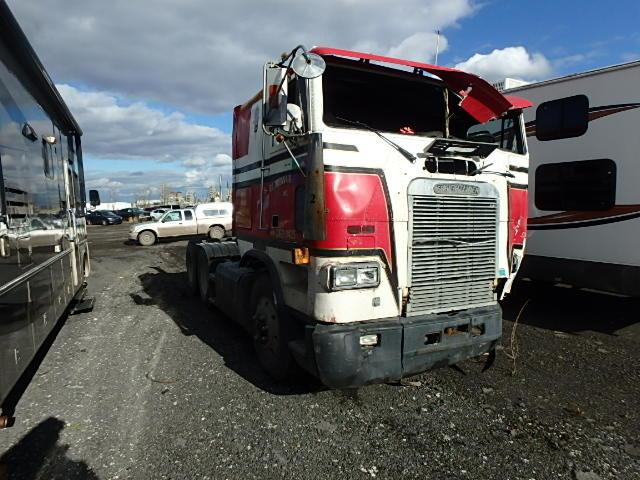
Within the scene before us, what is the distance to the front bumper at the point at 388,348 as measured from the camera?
11.1 ft

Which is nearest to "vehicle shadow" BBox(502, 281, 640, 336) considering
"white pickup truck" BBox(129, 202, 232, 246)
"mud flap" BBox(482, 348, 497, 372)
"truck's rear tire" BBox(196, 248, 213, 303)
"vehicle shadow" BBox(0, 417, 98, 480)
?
"mud flap" BBox(482, 348, 497, 372)

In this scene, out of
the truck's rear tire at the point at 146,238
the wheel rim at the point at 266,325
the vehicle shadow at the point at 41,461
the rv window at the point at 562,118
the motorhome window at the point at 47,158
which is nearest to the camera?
the vehicle shadow at the point at 41,461

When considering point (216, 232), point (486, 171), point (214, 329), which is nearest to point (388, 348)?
point (486, 171)

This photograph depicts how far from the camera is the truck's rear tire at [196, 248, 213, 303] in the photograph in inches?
279

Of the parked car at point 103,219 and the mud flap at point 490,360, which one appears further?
the parked car at point 103,219

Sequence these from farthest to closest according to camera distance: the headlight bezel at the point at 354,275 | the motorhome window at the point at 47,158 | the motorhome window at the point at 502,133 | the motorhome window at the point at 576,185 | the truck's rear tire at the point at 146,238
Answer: the truck's rear tire at the point at 146,238 → the motorhome window at the point at 576,185 → the motorhome window at the point at 47,158 → the motorhome window at the point at 502,133 → the headlight bezel at the point at 354,275

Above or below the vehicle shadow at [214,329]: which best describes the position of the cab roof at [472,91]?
above

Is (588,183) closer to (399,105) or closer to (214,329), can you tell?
(399,105)

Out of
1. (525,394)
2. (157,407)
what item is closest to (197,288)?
(157,407)

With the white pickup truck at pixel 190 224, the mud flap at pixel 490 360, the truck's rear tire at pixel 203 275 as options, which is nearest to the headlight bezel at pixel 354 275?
the mud flap at pixel 490 360

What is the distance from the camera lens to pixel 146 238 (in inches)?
813

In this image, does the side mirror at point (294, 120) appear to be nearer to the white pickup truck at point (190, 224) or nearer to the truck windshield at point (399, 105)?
the truck windshield at point (399, 105)

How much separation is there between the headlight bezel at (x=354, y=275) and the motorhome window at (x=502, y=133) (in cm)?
199

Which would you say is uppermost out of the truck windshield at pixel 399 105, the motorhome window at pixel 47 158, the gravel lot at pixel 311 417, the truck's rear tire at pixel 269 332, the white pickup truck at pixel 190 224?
the truck windshield at pixel 399 105
